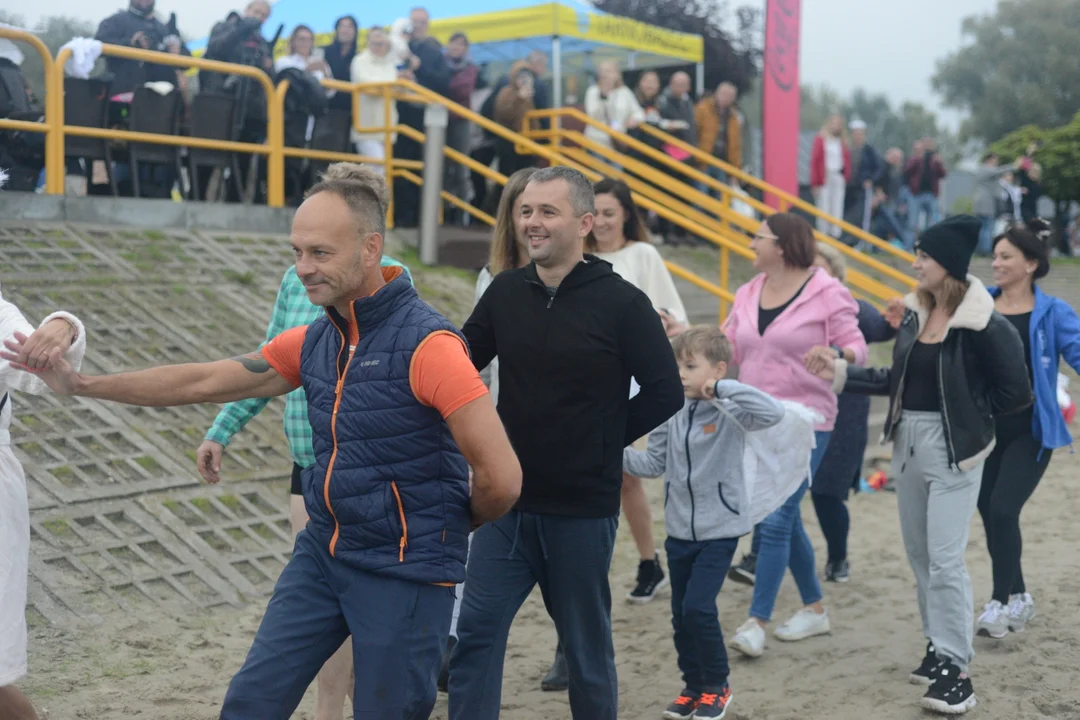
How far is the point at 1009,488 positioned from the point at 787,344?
1.28m

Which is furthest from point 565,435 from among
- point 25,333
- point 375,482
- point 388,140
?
point 388,140

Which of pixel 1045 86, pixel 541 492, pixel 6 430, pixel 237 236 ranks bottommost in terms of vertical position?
pixel 1045 86

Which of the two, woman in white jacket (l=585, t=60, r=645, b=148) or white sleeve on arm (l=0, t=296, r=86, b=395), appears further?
woman in white jacket (l=585, t=60, r=645, b=148)

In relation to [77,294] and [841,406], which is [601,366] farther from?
[77,294]

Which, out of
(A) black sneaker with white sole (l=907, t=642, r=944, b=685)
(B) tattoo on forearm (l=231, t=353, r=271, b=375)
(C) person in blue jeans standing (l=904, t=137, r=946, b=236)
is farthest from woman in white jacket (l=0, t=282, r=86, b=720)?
(C) person in blue jeans standing (l=904, t=137, r=946, b=236)

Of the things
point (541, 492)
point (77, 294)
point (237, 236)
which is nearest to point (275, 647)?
point (541, 492)

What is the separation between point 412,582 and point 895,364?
2833 millimetres

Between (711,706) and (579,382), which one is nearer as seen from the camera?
(579,382)

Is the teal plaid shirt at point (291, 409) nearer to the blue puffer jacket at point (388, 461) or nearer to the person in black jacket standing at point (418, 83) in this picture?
the blue puffer jacket at point (388, 461)

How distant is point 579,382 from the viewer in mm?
3730

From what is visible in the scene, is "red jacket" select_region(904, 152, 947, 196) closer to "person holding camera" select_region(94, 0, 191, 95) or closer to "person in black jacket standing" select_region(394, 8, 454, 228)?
"person in black jacket standing" select_region(394, 8, 454, 228)

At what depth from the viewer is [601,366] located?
3.73 meters

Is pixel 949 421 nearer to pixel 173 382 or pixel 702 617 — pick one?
pixel 702 617

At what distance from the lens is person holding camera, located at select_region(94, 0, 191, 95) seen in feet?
32.6
